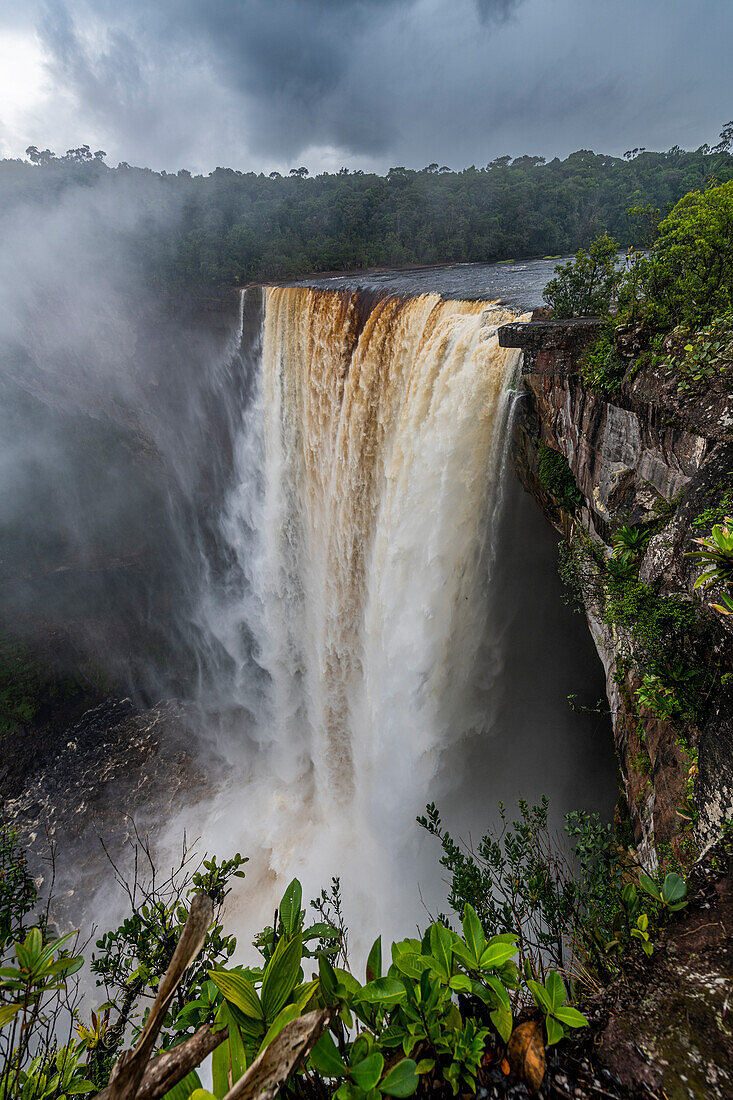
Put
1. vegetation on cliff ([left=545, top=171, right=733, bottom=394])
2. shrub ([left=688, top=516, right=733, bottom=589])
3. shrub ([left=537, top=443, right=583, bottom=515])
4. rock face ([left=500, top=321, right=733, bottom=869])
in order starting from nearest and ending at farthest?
1. shrub ([left=688, top=516, right=733, bottom=589])
2. rock face ([left=500, top=321, right=733, bottom=869])
3. vegetation on cliff ([left=545, top=171, right=733, bottom=394])
4. shrub ([left=537, top=443, right=583, bottom=515])

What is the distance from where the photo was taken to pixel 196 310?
55.6 feet

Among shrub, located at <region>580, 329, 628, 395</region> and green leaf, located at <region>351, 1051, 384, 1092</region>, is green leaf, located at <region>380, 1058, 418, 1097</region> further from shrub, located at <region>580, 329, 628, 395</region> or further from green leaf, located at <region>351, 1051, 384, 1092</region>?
shrub, located at <region>580, 329, 628, 395</region>

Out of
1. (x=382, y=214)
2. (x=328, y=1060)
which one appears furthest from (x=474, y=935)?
(x=382, y=214)

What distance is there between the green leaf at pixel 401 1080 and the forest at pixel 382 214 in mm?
18261

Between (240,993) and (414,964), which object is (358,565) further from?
(240,993)

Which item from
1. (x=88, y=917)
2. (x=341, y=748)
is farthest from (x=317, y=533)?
(x=88, y=917)

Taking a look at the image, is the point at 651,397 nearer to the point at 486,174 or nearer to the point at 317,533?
the point at 317,533

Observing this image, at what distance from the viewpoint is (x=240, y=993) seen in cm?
100

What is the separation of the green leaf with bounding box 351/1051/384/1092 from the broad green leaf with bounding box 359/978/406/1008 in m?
0.12

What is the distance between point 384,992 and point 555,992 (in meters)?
0.53

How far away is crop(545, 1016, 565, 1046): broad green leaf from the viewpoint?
4.19 feet

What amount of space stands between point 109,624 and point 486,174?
32.3 m

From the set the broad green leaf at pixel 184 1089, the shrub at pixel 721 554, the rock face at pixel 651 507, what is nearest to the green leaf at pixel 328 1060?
the broad green leaf at pixel 184 1089

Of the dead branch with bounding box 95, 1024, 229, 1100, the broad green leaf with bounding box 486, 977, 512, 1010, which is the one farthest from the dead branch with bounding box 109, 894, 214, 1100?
the broad green leaf with bounding box 486, 977, 512, 1010
